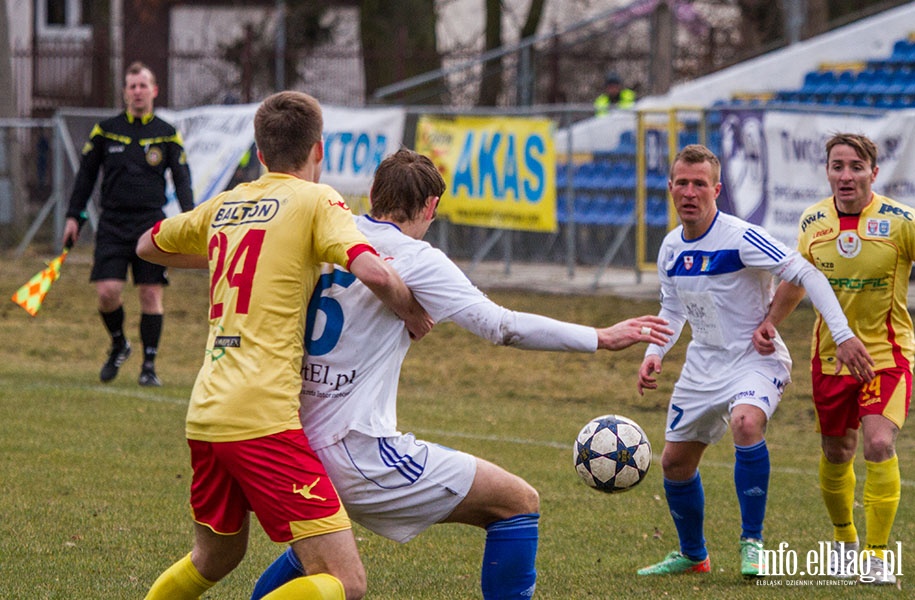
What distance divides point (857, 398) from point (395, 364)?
111 inches

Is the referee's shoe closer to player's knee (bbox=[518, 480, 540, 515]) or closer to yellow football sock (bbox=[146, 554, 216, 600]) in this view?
yellow football sock (bbox=[146, 554, 216, 600])

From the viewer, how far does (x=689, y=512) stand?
19.6 ft

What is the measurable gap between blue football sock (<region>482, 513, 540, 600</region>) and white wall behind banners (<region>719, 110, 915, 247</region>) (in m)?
9.76

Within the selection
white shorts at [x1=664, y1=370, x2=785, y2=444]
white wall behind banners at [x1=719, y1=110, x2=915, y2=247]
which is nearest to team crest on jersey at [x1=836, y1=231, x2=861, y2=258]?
white shorts at [x1=664, y1=370, x2=785, y2=444]

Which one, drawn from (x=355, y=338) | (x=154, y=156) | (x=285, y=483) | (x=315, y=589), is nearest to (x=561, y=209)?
(x=154, y=156)

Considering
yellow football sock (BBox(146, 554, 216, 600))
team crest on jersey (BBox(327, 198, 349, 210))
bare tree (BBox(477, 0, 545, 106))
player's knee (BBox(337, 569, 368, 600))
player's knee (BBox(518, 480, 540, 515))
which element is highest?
bare tree (BBox(477, 0, 545, 106))

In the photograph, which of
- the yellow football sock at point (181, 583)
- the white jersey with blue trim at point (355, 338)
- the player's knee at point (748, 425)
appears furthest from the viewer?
the player's knee at point (748, 425)

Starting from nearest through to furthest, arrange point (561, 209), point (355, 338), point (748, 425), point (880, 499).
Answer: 1. point (355, 338)
2. point (748, 425)
3. point (880, 499)
4. point (561, 209)

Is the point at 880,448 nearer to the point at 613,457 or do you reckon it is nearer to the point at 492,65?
the point at 613,457

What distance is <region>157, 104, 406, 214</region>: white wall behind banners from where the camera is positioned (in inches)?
662

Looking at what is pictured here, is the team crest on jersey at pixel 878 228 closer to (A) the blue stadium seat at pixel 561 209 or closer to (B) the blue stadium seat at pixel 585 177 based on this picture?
(A) the blue stadium seat at pixel 561 209

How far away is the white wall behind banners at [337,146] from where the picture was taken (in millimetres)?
16812

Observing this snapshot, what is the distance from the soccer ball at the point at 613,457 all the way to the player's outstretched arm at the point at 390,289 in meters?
1.37

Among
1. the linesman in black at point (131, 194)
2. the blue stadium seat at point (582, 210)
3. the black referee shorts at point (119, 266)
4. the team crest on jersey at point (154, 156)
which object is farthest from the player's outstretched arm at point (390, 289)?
the blue stadium seat at point (582, 210)
